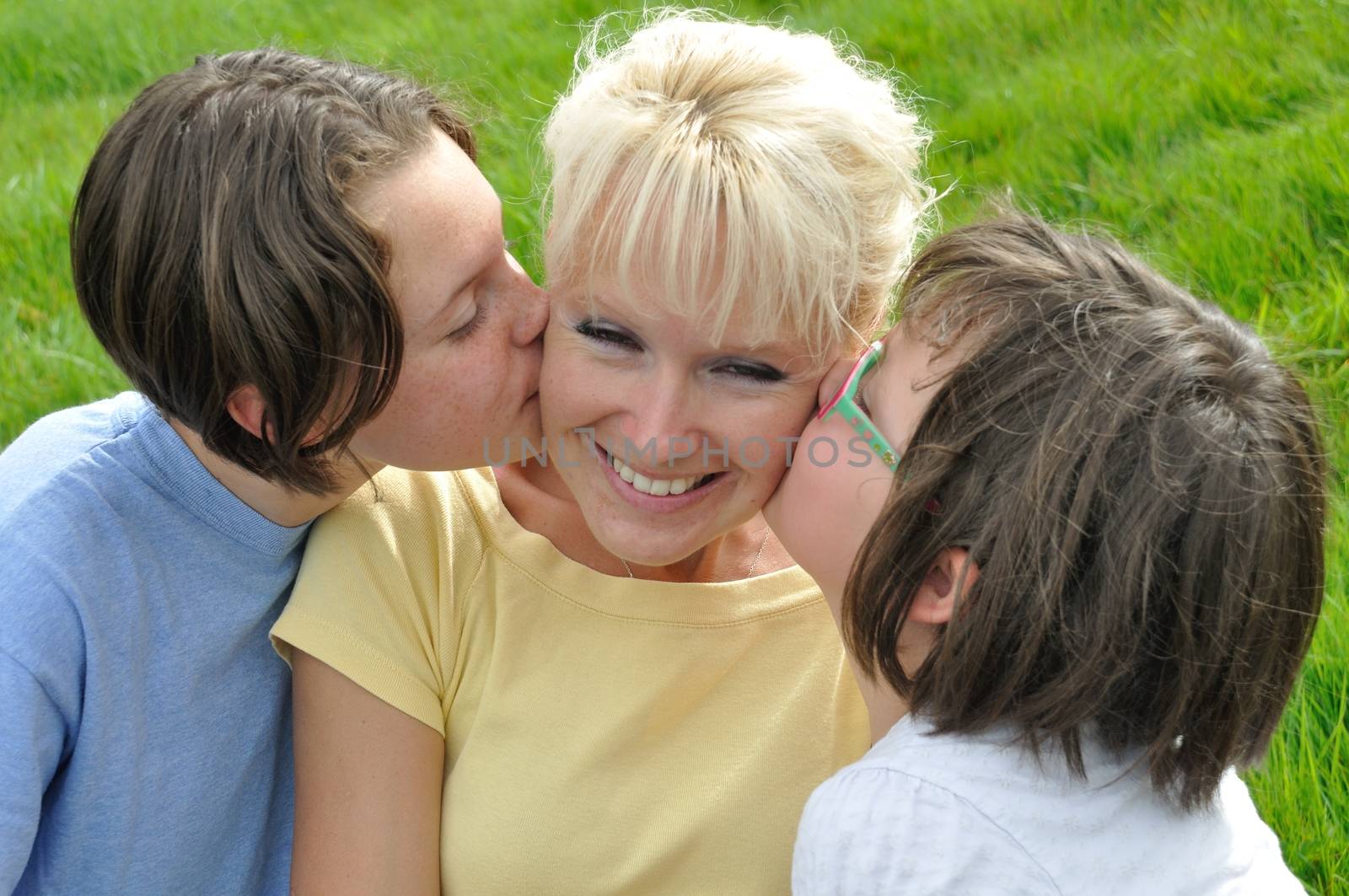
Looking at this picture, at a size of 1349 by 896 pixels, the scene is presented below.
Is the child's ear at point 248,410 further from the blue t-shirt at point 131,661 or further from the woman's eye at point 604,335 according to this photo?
the woman's eye at point 604,335

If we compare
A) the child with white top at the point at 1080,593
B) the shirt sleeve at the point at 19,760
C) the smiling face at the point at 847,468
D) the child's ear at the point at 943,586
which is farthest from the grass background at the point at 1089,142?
the shirt sleeve at the point at 19,760

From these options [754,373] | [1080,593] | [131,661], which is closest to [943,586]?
[1080,593]

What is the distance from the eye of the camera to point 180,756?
2240 mm

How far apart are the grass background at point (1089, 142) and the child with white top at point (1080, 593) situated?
2.37ft

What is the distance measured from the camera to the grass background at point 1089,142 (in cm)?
289

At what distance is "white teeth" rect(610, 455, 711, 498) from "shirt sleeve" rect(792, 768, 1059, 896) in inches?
23.7

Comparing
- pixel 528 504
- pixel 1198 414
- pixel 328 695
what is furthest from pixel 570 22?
pixel 1198 414

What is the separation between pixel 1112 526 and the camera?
5.81ft

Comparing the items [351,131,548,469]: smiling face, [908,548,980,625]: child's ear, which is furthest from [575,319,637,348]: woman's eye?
[908,548,980,625]: child's ear

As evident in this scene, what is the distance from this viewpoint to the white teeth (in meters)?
2.27

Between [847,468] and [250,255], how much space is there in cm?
95

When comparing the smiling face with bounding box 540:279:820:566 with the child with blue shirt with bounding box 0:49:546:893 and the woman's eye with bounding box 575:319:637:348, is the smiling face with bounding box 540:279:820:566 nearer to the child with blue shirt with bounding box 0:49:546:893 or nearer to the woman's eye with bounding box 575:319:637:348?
the woman's eye with bounding box 575:319:637:348

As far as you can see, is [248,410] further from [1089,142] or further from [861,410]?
[1089,142]

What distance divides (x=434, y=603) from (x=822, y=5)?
3.81m
